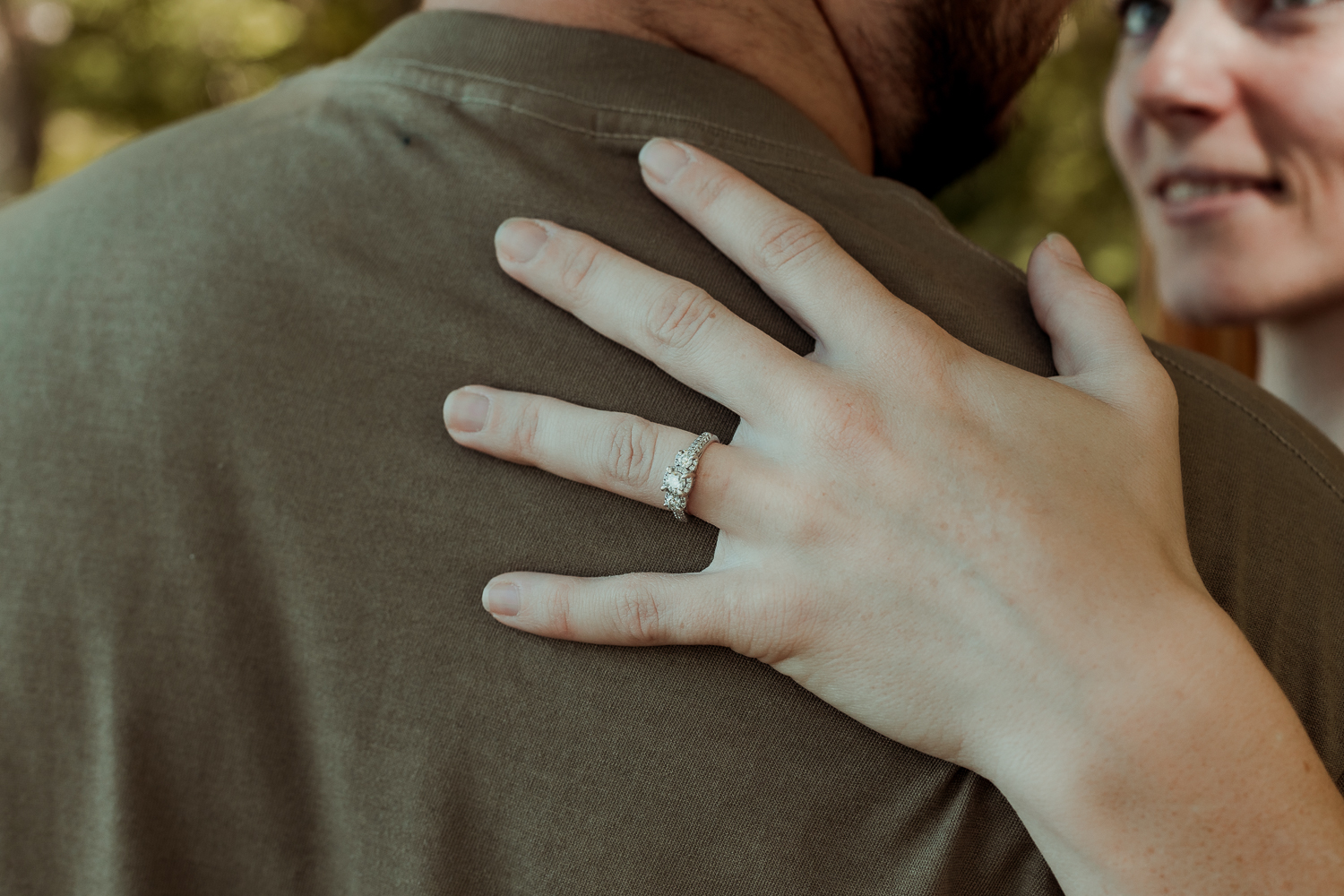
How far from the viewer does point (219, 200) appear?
2.77ft

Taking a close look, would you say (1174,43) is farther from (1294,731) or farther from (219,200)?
(219,200)

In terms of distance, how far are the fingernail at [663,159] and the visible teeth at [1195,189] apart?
1338mm

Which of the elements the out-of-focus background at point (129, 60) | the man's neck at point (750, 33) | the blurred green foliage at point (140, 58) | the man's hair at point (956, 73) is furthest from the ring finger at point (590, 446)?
the blurred green foliage at point (140, 58)

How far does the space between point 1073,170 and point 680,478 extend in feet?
16.3

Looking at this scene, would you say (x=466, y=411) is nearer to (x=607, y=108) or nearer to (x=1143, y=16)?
(x=607, y=108)

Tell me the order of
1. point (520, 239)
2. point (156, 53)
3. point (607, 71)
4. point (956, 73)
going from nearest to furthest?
point (520, 239)
point (607, 71)
point (956, 73)
point (156, 53)

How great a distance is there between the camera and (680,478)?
764 millimetres

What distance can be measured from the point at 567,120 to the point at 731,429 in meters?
0.32

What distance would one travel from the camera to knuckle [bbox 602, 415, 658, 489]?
0.76 metres

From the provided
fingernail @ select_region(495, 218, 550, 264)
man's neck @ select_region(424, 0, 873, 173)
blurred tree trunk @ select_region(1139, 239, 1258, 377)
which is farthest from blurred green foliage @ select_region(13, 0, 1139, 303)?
fingernail @ select_region(495, 218, 550, 264)

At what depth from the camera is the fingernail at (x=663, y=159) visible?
87cm

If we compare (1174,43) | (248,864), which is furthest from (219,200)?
(1174,43)

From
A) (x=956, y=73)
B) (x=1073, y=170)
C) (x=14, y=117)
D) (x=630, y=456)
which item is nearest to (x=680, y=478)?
(x=630, y=456)

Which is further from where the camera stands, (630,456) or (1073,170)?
(1073,170)
